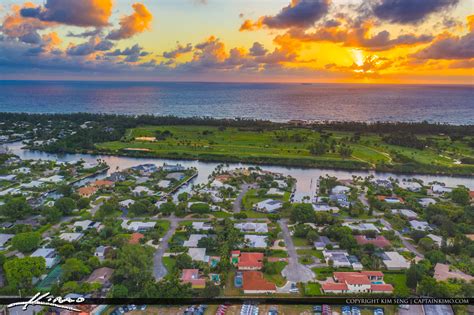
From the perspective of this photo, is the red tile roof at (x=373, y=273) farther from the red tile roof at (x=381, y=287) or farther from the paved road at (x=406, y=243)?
the paved road at (x=406, y=243)

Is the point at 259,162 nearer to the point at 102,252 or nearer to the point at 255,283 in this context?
the point at 102,252

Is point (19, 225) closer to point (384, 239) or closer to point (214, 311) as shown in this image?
point (214, 311)

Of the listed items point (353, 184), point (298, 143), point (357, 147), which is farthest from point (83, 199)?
point (357, 147)

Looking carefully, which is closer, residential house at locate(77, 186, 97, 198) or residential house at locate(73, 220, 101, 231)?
residential house at locate(73, 220, 101, 231)

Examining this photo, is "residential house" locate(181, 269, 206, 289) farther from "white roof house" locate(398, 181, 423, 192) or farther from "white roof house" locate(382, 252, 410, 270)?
"white roof house" locate(398, 181, 423, 192)

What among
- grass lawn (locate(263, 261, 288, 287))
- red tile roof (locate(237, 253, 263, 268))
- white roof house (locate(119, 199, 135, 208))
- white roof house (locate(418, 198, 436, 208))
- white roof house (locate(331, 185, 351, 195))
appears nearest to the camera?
grass lawn (locate(263, 261, 288, 287))

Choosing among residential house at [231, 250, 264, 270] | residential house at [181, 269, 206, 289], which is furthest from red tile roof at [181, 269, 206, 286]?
residential house at [231, 250, 264, 270]
